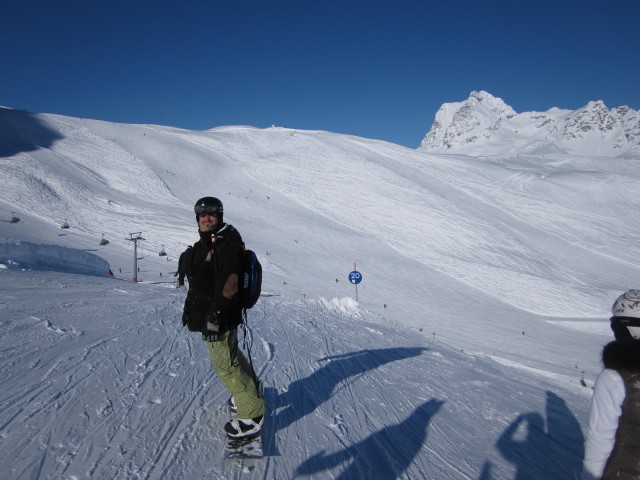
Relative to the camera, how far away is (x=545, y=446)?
13.0 feet

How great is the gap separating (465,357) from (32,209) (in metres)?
35.3

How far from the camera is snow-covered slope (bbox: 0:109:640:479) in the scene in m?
3.52

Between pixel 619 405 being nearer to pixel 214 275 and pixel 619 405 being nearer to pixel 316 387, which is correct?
pixel 214 275

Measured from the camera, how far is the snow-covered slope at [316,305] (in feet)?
11.5

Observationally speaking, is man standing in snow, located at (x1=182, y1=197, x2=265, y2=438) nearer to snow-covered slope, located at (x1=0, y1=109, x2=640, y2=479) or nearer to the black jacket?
the black jacket

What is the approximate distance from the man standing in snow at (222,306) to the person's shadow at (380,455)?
70 cm

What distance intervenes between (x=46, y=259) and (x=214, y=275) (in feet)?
53.4

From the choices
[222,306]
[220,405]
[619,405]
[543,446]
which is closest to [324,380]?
[220,405]

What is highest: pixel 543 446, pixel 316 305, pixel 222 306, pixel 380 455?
pixel 222 306

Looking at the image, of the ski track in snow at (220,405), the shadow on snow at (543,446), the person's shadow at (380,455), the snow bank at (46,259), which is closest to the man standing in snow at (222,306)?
the ski track in snow at (220,405)

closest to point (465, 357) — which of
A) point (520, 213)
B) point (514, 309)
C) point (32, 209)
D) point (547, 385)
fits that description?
point (547, 385)

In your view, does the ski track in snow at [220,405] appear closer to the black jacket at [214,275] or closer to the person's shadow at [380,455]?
the person's shadow at [380,455]

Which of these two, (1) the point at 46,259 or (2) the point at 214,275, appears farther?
(1) the point at 46,259

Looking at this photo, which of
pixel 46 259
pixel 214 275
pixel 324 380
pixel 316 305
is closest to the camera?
pixel 214 275
